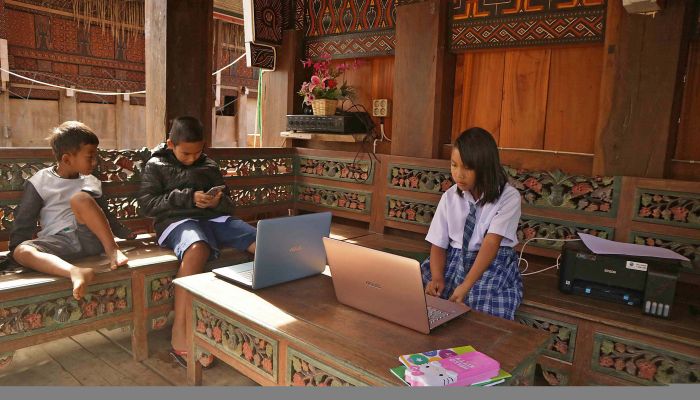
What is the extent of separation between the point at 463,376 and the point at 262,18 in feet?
11.7

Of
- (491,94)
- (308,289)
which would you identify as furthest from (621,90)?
(308,289)

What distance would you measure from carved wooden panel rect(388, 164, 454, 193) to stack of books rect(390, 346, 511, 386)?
1.96 meters

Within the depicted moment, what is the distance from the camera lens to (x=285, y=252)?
1886 mm

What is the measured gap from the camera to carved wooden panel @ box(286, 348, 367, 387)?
142 centimetres

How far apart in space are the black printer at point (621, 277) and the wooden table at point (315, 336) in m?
0.88

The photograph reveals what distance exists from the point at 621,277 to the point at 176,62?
2.94 meters

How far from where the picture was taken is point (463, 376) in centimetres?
122

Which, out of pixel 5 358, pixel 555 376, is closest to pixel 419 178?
pixel 555 376

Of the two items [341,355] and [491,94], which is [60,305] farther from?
[491,94]

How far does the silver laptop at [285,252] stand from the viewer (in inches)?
Answer: 70.7

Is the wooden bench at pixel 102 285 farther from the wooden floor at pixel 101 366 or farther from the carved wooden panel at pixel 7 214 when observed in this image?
the wooden floor at pixel 101 366

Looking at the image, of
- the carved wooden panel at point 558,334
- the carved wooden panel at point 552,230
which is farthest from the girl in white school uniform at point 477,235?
the carved wooden panel at point 552,230

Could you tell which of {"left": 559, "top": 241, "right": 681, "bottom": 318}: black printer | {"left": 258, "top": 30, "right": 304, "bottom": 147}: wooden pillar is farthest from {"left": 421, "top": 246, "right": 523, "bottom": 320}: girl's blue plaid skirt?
{"left": 258, "top": 30, "right": 304, "bottom": 147}: wooden pillar

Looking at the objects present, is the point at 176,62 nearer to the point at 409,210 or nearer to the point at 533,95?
the point at 409,210
